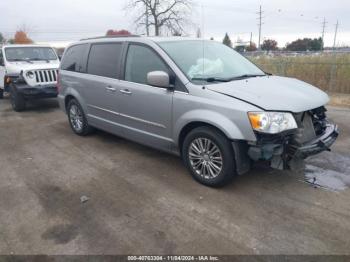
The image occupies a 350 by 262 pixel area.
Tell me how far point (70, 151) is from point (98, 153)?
0.55 meters

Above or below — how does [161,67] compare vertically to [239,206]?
above

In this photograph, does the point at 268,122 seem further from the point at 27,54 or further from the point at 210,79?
the point at 27,54

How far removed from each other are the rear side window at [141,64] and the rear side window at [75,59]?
144 cm

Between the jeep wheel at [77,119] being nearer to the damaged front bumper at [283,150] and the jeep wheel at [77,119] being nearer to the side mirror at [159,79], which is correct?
the side mirror at [159,79]

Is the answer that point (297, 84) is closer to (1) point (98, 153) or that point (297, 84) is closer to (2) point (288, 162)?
(2) point (288, 162)

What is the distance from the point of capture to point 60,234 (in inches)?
127

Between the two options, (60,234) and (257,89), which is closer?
(60,234)

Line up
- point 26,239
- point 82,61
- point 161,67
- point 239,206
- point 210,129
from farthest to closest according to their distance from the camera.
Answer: point 82,61, point 161,67, point 210,129, point 239,206, point 26,239

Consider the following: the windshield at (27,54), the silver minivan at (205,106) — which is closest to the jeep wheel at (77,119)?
the silver minivan at (205,106)

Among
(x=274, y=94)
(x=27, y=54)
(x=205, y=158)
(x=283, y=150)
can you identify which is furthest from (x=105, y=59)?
(x=27, y=54)

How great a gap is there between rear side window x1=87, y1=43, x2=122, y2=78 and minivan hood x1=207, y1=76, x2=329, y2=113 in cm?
191

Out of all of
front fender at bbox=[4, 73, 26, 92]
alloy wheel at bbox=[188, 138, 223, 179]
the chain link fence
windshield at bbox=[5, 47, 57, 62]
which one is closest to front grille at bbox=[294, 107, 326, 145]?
alloy wheel at bbox=[188, 138, 223, 179]

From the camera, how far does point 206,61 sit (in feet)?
15.0

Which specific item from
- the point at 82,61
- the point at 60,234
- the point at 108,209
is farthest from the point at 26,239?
the point at 82,61
